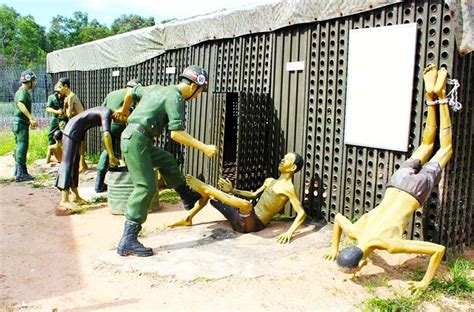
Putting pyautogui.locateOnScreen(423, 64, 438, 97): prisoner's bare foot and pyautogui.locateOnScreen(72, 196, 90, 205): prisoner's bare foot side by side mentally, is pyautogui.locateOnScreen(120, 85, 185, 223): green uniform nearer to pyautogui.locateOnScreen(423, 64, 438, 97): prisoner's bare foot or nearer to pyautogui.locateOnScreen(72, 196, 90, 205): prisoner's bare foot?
pyautogui.locateOnScreen(423, 64, 438, 97): prisoner's bare foot

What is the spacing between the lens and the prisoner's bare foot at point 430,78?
4555 millimetres

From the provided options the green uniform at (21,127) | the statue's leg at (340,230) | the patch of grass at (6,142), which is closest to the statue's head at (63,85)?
the green uniform at (21,127)

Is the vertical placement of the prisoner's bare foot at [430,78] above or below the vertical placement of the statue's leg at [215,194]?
above

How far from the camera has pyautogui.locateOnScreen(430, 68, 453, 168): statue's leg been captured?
450cm

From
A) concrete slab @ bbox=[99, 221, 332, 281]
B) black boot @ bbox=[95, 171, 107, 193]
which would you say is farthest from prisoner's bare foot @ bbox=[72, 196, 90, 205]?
concrete slab @ bbox=[99, 221, 332, 281]

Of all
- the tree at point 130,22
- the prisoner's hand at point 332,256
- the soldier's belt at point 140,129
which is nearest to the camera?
the prisoner's hand at point 332,256

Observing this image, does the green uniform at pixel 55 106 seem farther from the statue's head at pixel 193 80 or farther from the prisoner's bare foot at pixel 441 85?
the prisoner's bare foot at pixel 441 85

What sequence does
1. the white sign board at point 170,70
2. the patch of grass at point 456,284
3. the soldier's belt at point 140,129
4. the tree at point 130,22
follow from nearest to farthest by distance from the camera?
the patch of grass at point 456,284
the soldier's belt at point 140,129
the white sign board at point 170,70
the tree at point 130,22

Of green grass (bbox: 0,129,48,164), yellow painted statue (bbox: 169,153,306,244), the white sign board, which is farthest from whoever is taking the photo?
green grass (bbox: 0,129,48,164)

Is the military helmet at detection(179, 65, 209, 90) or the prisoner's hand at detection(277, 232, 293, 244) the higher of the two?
the military helmet at detection(179, 65, 209, 90)

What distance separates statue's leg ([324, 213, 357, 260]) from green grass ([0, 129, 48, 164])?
9.68 m

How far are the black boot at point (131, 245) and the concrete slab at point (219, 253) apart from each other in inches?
2.9

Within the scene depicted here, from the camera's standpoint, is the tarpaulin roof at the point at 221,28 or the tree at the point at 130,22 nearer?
the tarpaulin roof at the point at 221,28

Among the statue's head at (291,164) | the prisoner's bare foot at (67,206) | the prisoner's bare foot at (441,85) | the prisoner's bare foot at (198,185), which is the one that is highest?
the prisoner's bare foot at (441,85)
